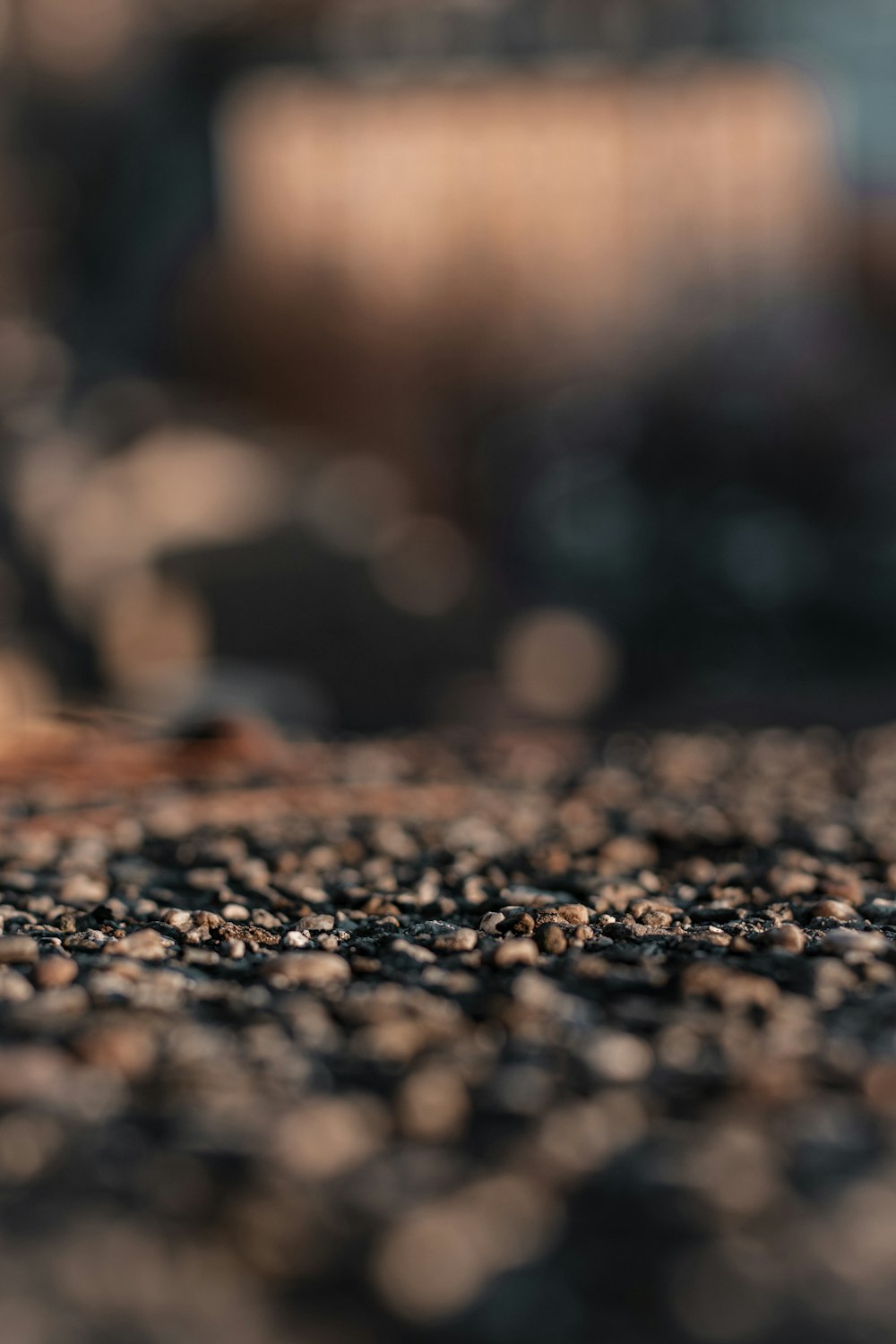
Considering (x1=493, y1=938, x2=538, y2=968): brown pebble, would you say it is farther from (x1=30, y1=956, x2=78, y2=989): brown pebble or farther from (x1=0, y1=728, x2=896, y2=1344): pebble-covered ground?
(x1=30, y1=956, x2=78, y2=989): brown pebble

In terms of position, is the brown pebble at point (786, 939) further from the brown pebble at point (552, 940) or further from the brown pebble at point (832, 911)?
the brown pebble at point (552, 940)

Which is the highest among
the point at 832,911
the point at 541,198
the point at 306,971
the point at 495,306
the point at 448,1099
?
the point at 541,198

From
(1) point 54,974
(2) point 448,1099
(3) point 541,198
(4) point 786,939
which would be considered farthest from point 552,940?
(3) point 541,198

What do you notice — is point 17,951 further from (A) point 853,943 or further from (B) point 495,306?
(B) point 495,306

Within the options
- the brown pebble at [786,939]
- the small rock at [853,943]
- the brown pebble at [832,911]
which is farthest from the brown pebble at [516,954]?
the brown pebble at [832,911]

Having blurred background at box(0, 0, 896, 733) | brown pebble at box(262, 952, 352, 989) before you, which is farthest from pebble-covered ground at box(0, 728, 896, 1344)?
blurred background at box(0, 0, 896, 733)
